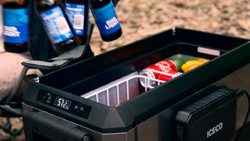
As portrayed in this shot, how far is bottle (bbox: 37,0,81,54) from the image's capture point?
62.8 inches

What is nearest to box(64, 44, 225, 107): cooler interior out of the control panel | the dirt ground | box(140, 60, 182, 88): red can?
box(140, 60, 182, 88): red can

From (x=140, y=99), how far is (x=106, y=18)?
42cm

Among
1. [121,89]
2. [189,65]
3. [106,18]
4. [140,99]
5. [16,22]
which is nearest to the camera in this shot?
[140,99]

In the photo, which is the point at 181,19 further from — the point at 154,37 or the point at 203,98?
the point at 203,98

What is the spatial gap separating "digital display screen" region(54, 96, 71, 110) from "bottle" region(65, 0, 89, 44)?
36 cm

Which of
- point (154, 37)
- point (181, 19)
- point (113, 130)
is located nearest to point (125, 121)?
point (113, 130)

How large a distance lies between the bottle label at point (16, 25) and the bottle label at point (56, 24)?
8cm

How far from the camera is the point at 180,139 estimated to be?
1477mm

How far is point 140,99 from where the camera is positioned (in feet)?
4.61

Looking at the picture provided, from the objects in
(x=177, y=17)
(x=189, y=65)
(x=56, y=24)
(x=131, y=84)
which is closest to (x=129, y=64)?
(x=131, y=84)

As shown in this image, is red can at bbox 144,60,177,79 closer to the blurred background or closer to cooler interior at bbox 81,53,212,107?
cooler interior at bbox 81,53,212,107

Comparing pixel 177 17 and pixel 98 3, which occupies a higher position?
pixel 98 3

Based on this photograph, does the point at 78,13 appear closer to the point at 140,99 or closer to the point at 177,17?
the point at 140,99

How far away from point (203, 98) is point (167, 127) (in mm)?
212
